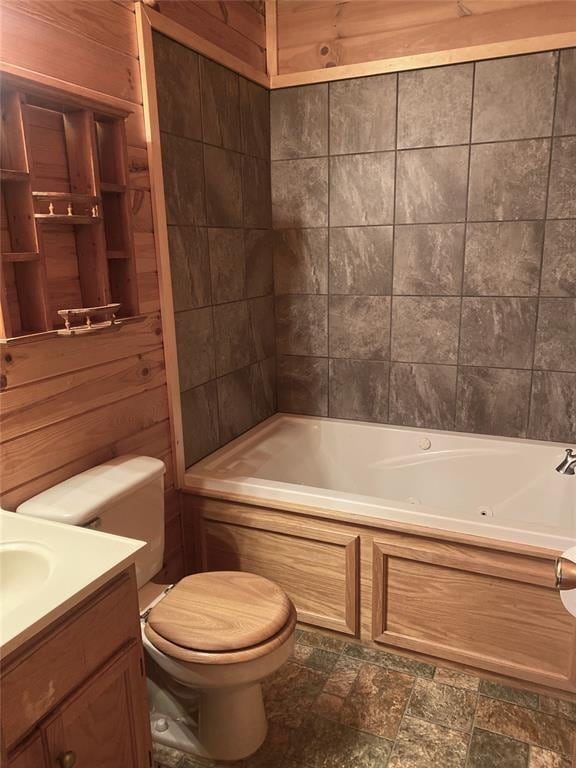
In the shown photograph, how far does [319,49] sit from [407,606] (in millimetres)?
2395

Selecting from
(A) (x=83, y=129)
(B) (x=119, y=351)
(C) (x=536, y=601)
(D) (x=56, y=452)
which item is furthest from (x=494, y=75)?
(D) (x=56, y=452)

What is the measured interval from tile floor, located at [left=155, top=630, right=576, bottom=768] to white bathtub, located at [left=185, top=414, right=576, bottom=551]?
536 millimetres

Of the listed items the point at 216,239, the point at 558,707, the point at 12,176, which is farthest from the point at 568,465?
the point at 12,176

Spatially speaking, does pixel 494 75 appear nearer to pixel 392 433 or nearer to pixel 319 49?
pixel 319 49

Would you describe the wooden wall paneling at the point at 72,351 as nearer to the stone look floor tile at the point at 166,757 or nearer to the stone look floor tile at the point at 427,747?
the stone look floor tile at the point at 166,757

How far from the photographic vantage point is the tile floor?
5.52 ft

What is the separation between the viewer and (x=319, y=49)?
2656mm

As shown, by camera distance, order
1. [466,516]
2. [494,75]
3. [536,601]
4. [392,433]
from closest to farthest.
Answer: [536,601] → [466,516] → [494,75] → [392,433]

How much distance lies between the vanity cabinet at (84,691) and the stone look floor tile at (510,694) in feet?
3.68

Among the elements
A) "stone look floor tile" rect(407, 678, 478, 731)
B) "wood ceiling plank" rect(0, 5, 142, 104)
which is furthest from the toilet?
"wood ceiling plank" rect(0, 5, 142, 104)

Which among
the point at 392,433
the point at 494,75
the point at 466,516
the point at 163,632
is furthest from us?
the point at 392,433

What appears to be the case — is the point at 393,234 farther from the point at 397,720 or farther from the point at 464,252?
the point at 397,720

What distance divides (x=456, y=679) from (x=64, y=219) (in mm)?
1891

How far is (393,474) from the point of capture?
2775mm
